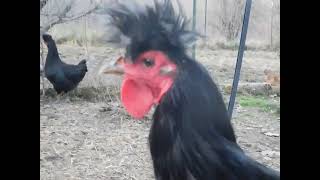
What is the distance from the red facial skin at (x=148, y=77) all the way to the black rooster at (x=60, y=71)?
206mm

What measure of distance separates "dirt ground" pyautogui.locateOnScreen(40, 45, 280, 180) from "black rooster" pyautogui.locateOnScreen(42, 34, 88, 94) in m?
0.02

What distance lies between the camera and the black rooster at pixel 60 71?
1819mm

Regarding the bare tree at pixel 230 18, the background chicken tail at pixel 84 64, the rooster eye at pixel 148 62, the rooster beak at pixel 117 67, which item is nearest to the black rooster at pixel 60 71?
the background chicken tail at pixel 84 64

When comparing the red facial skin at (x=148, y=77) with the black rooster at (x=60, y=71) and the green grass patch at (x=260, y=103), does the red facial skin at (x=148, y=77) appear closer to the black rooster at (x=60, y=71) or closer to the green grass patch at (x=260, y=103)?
the black rooster at (x=60, y=71)

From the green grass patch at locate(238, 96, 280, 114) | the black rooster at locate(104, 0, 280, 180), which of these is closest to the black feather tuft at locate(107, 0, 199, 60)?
the black rooster at locate(104, 0, 280, 180)

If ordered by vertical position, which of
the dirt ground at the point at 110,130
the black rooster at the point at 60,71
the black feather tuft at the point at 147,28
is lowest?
the dirt ground at the point at 110,130

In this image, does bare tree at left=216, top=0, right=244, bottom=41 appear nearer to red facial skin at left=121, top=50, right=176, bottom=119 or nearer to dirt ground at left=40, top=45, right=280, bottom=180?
dirt ground at left=40, top=45, right=280, bottom=180

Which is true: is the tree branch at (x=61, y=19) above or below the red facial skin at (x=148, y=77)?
above

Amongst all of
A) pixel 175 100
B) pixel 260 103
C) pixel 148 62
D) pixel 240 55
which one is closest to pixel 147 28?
pixel 148 62

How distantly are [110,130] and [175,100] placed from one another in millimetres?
285

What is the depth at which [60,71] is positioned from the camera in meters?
1.84

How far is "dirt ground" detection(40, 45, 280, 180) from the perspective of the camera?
5.82 ft

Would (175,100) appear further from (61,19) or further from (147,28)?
(61,19)
